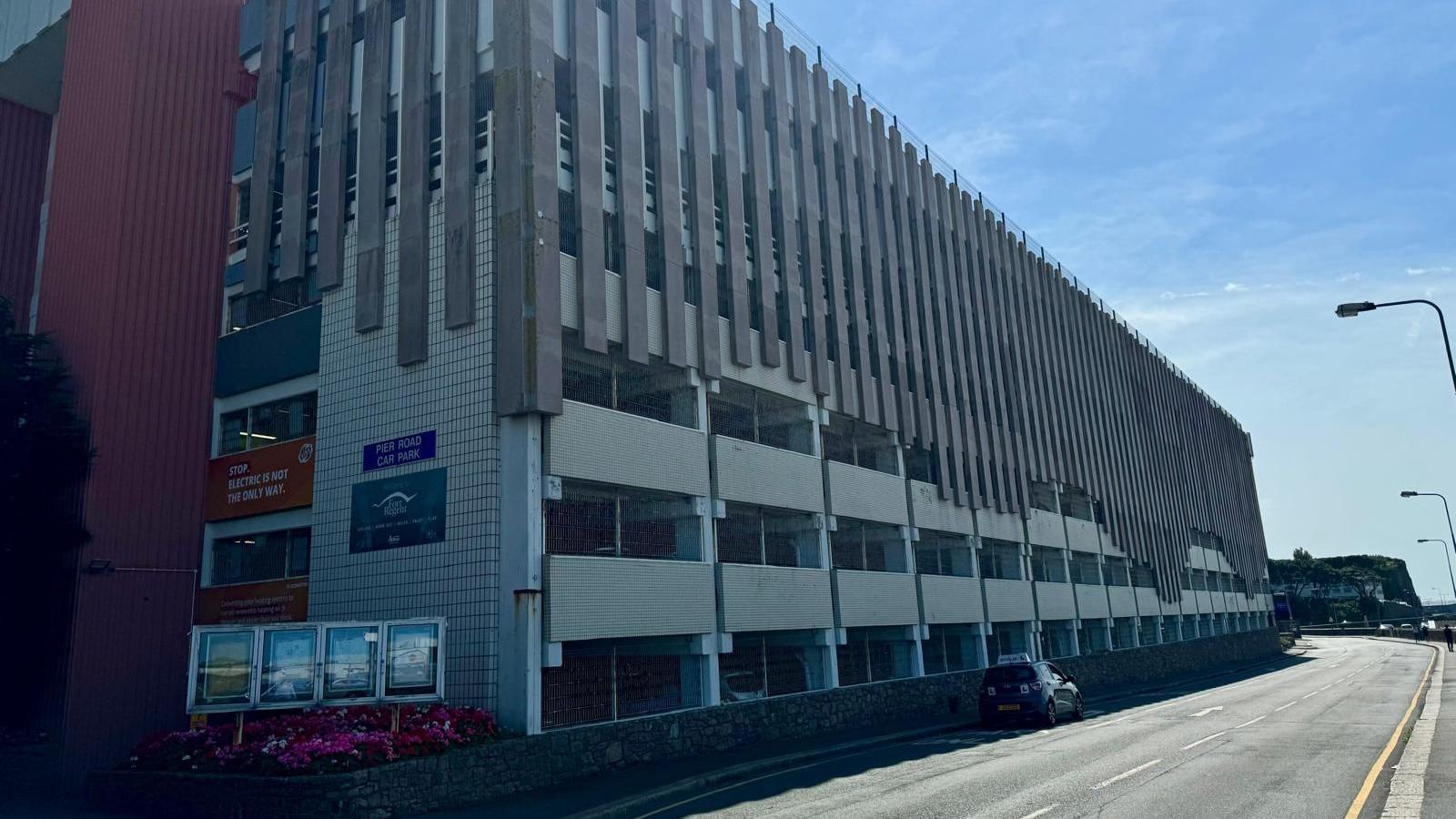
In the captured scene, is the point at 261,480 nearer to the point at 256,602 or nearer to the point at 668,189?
the point at 256,602

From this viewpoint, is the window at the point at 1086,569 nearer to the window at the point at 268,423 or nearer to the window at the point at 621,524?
the window at the point at 621,524

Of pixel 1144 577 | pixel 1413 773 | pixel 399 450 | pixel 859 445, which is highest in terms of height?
pixel 859 445

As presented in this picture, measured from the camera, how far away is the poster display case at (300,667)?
Result: 16891 mm

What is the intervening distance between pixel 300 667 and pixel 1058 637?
122 feet

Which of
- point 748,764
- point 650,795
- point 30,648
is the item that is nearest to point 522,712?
point 650,795

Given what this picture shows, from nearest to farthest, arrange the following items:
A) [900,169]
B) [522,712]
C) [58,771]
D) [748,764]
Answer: [522,712], [748,764], [58,771], [900,169]

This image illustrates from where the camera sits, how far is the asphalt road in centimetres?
1343

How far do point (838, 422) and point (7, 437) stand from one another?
74.0ft

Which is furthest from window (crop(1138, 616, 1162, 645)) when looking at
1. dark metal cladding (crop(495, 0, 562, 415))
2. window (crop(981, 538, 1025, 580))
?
dark metal cladding (crop(495, 0, 562, 415))

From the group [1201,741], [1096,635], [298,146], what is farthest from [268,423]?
[1096,635]

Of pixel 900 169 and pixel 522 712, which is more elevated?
pixel 900 169

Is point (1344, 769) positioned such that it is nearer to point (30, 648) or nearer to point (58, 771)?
point (58, 771)

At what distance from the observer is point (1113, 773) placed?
16453 millimetres

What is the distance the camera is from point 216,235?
27672mm
